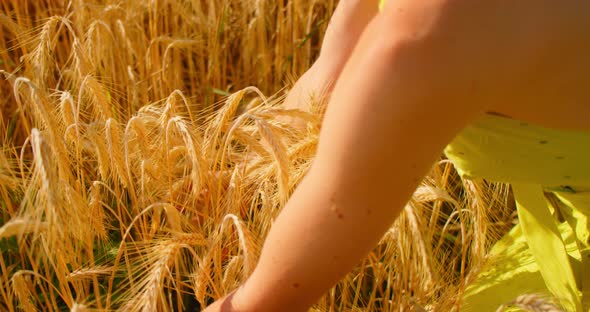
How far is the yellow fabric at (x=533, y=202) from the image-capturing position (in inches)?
29.1

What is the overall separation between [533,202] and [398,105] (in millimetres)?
476

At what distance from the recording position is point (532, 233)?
0.93 metres

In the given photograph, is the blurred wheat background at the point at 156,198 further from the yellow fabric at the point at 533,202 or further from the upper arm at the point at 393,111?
the upper arm at the point at 393,111

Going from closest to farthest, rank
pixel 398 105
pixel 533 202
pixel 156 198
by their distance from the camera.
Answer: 1. pixel 398 105
2. pixel 533 202
3. pixel 156 198

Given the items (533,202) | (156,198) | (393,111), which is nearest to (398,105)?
(393,111)

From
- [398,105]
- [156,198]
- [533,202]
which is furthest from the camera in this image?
[156,198]

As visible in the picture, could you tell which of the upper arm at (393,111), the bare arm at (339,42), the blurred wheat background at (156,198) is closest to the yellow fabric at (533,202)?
the blurred wheat background at (156,198)

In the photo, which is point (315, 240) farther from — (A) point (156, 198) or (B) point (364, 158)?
(A) point (156, 198)

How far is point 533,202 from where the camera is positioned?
2.96 feet

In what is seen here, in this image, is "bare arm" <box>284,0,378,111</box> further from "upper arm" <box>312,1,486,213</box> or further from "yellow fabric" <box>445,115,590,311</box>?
"upper arm" <box>312,1,486,213</box>

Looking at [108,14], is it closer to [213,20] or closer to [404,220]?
[213,20]

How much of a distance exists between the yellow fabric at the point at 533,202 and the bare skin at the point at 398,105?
0.44 feet

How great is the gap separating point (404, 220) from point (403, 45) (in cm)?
42

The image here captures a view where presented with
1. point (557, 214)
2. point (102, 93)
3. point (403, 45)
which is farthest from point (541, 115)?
point (102, 93)
